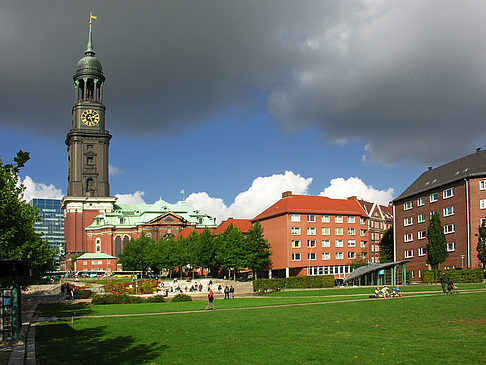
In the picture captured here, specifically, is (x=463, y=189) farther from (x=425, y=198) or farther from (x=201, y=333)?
(x=201, y=333)

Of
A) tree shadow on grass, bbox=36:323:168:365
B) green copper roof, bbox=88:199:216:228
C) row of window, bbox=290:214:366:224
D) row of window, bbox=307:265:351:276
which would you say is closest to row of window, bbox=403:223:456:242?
row of window, bbox=290:214:366:224

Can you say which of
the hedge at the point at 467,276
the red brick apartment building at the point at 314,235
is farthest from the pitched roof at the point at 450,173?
the hedge at the point at 467,276

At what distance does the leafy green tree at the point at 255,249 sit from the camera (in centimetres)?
9325

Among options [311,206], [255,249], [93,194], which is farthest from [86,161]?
[311,206]

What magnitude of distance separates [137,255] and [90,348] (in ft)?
331

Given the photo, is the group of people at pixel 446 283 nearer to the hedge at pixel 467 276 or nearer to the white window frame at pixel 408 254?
the hedge at pixel 467 276

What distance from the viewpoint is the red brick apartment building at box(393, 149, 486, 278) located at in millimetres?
70750

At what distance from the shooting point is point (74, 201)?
476ft

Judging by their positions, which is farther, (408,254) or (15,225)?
(408,254)

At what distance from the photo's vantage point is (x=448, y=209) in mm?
76500

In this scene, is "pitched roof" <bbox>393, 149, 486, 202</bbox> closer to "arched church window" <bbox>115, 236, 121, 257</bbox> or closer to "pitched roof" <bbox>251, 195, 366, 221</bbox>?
"pitched roof" <bbox>251, 195, 366, 221</bbox>

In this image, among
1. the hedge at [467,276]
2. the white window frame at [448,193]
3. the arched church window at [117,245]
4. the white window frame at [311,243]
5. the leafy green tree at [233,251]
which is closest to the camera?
the hedge at [467,276]

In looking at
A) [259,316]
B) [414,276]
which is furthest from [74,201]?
[259,316]

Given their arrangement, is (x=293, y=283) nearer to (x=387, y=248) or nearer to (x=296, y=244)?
(x=296, y=244)
